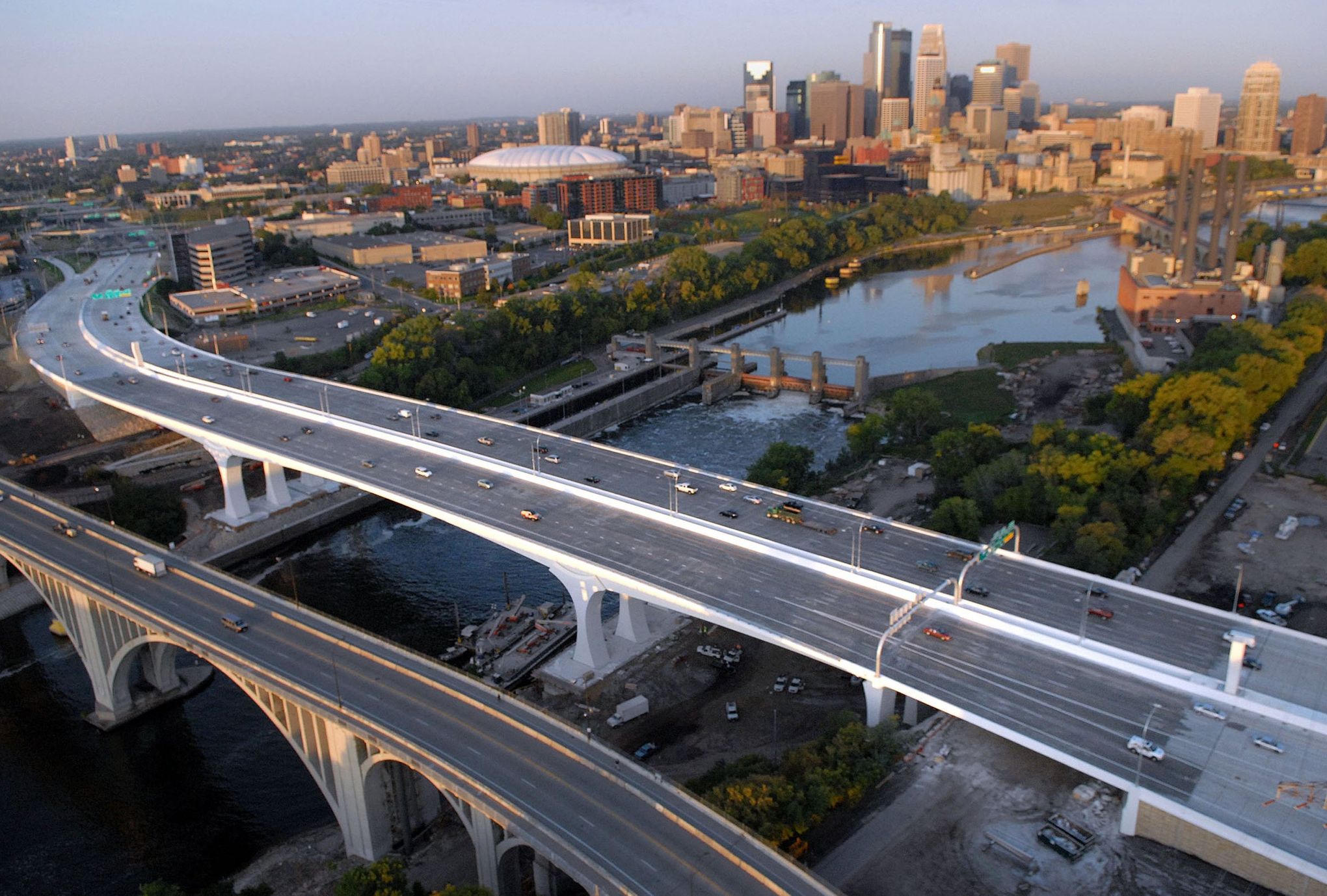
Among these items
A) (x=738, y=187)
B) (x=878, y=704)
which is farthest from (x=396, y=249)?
(x=878, y=704)

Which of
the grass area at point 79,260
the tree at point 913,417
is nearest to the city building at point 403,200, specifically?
the grass area at point 79,260

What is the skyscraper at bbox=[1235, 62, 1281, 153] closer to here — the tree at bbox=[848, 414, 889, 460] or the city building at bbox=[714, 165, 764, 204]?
the city building at bbox=[714, 165, 764, 204]

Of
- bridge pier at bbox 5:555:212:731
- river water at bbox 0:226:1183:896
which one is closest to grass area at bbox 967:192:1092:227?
river water at bbox 0:226:1183:896

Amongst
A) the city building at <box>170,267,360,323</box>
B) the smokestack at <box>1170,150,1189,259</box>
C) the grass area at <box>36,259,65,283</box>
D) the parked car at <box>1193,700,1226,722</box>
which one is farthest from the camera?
the grass area at <box>36,259,65,283</box>

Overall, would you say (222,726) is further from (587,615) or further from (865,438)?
(865,438)

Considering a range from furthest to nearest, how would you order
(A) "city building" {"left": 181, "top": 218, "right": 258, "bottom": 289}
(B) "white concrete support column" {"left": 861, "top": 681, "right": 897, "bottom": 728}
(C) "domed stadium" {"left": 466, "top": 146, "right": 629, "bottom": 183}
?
(C) "domed stadium" {"left": 466, "top": 146, "right": 629, "bottom": 183} < (A) "city building" {"left": 181, "top": 218, "right": 258, "bottom": 289} < (B) "white concrete support column" {"left": 861, "top": 681, "right": 897, "bottom": 728}

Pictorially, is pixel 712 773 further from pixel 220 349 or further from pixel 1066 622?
pixel 220 349

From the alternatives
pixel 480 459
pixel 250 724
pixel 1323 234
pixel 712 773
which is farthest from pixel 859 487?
pixel 1323 234
